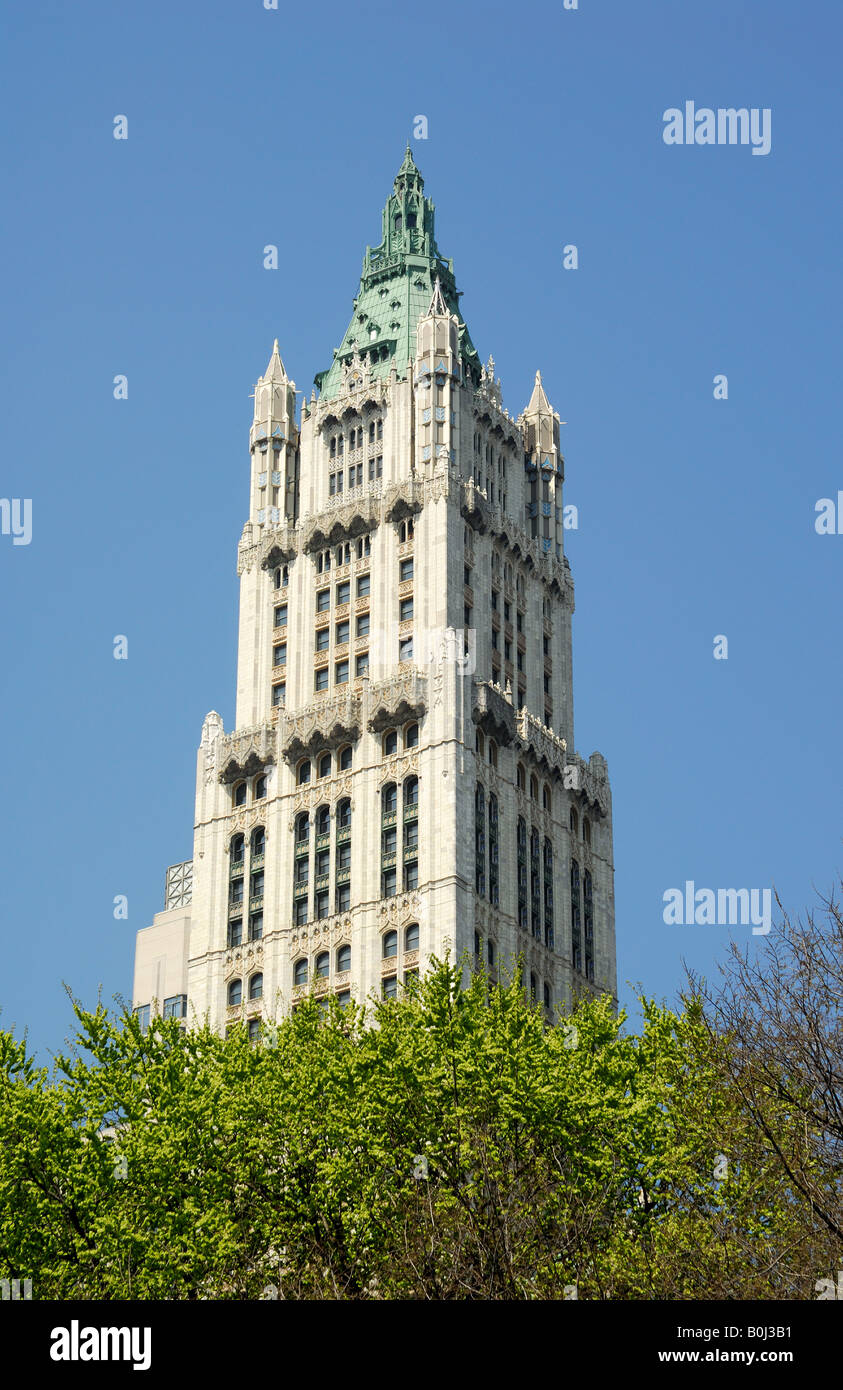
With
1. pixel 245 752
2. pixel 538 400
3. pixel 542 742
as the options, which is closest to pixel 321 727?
pixel 245 752

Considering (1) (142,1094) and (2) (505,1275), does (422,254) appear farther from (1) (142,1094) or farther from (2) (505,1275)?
(2) (505,1275)

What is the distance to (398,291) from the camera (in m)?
124

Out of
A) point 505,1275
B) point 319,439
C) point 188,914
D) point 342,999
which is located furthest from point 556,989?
point 505,1275

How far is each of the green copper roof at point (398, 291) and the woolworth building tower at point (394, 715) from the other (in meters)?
0.21

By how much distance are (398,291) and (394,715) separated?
32.3 meters

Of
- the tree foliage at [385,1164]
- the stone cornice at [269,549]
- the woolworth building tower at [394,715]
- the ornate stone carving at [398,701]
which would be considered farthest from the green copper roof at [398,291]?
the tree foliage at [385,1164]

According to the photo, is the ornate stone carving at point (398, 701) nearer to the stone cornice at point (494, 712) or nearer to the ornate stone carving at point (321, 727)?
the ornate stone carving at point (321, 727)

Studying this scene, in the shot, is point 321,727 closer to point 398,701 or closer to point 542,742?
point 398,701

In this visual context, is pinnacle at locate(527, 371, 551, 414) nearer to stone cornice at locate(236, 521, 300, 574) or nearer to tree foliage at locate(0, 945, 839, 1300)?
stone cornice at locate(236, 521, 300, 574)

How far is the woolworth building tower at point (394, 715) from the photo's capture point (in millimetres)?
101000

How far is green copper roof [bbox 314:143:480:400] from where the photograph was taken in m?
121

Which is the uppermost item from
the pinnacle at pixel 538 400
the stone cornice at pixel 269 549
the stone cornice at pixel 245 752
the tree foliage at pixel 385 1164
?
the pinnacle at pixel 538 400
